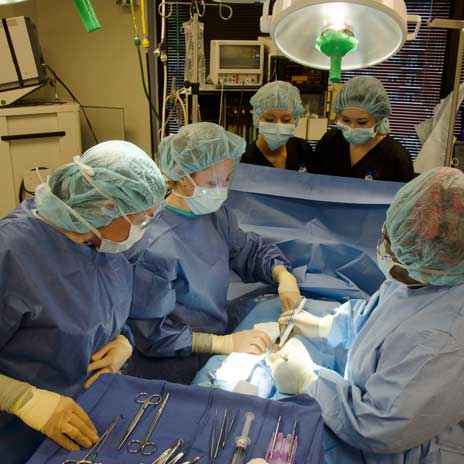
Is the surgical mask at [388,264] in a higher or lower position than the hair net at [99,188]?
lower

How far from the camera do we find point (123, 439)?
0.99 meters

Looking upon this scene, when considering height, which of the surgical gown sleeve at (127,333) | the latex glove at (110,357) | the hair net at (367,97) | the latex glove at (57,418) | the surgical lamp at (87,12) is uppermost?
the surgical lamp at (87,12)

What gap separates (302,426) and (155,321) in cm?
69

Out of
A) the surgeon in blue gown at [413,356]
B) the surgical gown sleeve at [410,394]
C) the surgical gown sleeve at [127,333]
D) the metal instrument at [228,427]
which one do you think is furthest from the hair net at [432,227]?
the surgical gown sleeve at [127,333]

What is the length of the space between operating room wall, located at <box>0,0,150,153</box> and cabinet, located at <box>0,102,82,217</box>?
522 mm

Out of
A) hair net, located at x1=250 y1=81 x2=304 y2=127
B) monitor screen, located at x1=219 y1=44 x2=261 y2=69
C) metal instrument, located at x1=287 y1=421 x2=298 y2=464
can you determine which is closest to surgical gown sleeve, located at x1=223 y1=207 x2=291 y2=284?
hair net, located at x1=250 y1=81 x2=304 y2=127

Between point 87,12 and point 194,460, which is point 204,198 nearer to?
point 87,12

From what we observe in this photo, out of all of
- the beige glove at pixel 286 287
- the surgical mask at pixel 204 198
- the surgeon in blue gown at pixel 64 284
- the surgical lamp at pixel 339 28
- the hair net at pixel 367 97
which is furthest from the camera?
the hair net at pixel 367 97

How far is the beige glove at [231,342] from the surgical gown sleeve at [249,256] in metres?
0.44

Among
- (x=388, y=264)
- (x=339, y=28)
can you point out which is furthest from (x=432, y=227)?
(x=339, y=28)

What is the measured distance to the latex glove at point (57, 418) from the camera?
978 mm

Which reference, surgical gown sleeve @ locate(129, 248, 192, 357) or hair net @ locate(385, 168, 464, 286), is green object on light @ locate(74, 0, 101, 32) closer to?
surgical gown sleeve @ locate(129, 248, 192, 357)

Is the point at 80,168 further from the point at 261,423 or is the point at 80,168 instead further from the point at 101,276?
the point at 261,423

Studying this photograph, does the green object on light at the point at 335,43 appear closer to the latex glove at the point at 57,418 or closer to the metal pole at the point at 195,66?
the latex glove at the point at 57,418
